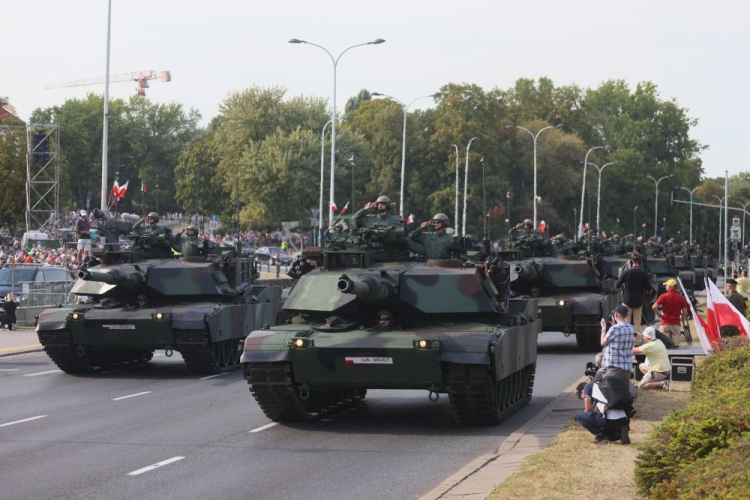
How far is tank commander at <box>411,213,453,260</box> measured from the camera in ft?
59.5

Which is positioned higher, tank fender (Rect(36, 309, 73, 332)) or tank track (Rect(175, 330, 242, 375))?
tank fender (Rect(36, 309, 73, 332))

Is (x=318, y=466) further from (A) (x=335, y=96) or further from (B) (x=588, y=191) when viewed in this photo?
(B) (x=588, y=191)

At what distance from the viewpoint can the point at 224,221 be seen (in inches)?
3794

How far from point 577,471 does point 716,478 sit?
4.03m

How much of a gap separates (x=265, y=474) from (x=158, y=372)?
37.7 feet

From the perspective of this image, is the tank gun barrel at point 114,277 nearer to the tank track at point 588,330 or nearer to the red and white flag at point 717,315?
the tank track at point 588,330

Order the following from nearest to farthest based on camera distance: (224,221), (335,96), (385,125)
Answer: (335,96)
(385,125)
(224,221)

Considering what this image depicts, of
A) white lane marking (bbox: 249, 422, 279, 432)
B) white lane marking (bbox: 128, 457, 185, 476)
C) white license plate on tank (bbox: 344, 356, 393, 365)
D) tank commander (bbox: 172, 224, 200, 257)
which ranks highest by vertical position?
tank commander (bbox: 172, 224, 200, 257)

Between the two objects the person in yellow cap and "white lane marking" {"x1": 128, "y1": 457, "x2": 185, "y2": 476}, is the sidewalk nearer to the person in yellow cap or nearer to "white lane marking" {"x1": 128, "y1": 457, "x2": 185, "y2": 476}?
the person in yellow cap

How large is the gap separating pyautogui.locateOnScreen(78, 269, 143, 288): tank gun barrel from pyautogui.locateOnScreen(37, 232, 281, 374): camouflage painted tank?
0.05ft

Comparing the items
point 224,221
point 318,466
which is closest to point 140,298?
point 318,466

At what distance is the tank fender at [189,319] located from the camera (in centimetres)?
2095

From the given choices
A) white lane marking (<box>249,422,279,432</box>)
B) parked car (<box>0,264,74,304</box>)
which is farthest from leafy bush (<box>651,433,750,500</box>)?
parked car (<box>0,264,74,304</box>)

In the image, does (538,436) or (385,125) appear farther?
(385,125)
